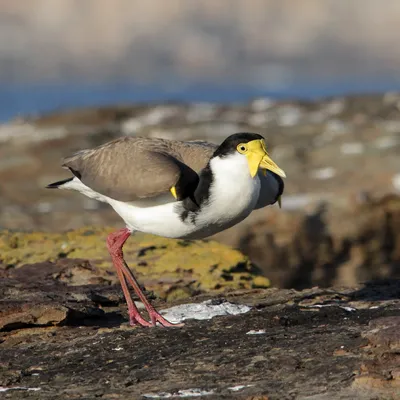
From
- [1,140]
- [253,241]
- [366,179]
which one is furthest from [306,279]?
[1,140]

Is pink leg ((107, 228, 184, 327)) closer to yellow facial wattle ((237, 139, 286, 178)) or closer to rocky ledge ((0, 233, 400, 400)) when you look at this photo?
rocky ledge ((0, 233, 400, 400))

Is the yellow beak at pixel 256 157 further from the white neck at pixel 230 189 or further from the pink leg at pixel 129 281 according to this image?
the pink leg at pixel 129 281

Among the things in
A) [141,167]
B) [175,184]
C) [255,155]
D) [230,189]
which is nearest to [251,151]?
[255,155]

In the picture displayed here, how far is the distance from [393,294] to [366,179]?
13566 mm

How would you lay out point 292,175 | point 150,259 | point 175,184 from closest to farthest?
1. point 175,184
2. point 150,259
3. point 292,175

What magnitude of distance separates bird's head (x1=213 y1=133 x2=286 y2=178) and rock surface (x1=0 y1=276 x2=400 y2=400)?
1346mm

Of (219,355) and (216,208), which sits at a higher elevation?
(216,208)

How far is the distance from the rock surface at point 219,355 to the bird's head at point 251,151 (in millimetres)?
1346

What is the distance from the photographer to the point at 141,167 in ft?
30.3

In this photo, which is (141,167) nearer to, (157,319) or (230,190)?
(230,190)

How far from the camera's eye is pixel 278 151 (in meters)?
28.6

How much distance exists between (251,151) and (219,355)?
2029 millimetres

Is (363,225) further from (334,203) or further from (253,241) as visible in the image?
(253,241)

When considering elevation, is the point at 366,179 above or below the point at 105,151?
below
